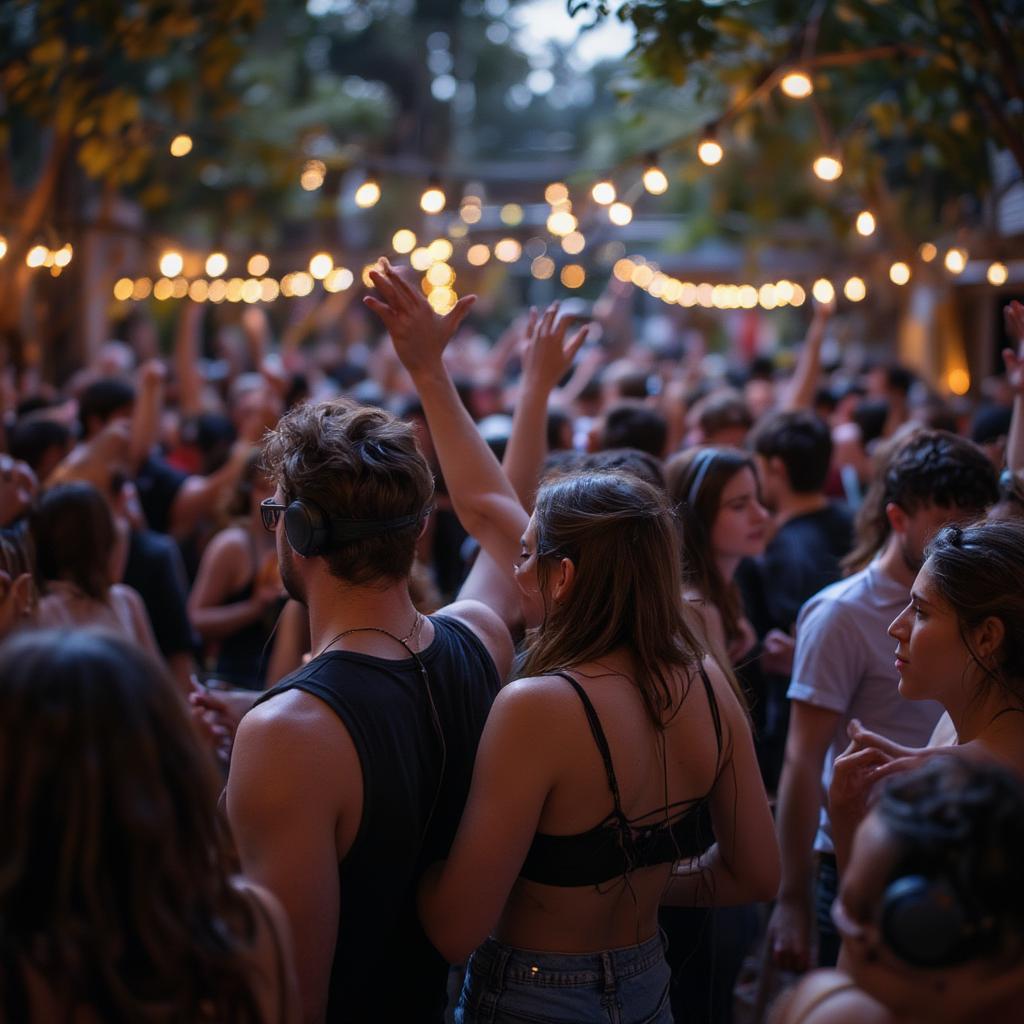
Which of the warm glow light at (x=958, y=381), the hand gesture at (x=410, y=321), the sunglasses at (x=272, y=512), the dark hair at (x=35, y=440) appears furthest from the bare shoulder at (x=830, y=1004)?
the warm glow light at (x=958, y=381)

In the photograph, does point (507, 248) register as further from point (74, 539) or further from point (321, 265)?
point (74, 539)

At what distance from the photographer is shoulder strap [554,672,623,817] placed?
2209mm

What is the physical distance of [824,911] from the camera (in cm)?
333

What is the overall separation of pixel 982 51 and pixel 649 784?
166 inches

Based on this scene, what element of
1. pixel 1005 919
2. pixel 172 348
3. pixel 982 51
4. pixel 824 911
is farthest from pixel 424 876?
pixel 172 348

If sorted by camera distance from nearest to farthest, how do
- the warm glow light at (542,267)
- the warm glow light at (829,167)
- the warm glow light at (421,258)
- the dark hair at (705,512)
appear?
the dark hair at (705,512) < the warm glow light at (829,167) < the warm glow light at (421,258) < the warm glow light at (542,267)

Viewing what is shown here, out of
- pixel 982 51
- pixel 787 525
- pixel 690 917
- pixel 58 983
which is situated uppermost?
pixel 982 51

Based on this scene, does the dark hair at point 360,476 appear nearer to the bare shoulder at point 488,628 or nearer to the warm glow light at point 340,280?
the bare shoulder at point 488,628

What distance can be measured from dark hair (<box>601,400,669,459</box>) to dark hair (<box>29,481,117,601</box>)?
7.02 feet

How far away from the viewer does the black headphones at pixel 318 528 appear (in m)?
2.29

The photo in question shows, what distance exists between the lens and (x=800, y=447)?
16.4 ft

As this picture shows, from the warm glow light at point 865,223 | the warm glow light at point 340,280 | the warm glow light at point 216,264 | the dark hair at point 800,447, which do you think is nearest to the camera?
the dark hair at point 800,447

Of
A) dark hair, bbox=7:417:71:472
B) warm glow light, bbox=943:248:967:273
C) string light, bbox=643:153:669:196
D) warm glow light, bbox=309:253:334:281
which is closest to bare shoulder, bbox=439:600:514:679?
dark hair, bbox=7:417:71:472

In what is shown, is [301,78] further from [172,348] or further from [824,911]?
[824,911]
